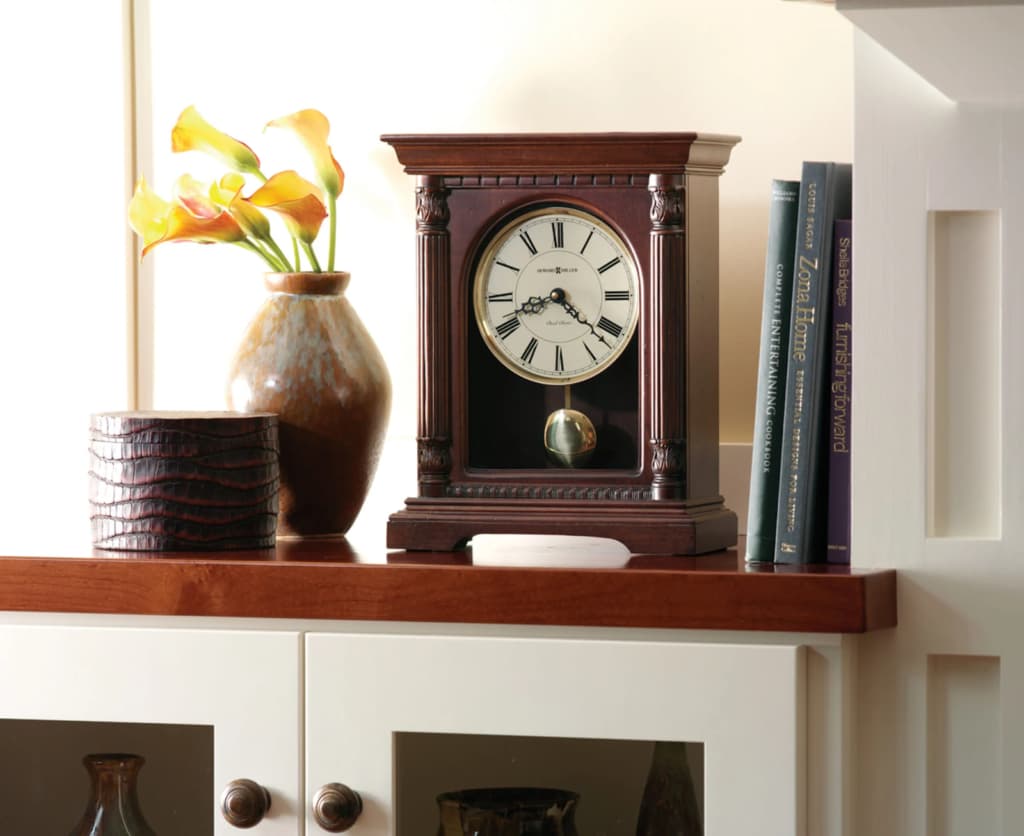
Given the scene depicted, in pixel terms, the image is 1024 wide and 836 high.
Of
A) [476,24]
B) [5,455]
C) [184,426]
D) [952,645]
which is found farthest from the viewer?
[5,455]

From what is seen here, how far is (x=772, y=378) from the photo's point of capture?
109 centimetres

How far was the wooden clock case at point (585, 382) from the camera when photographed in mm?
1120

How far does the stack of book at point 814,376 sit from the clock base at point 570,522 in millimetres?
58

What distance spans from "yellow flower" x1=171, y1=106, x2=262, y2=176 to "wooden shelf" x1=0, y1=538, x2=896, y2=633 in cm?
39

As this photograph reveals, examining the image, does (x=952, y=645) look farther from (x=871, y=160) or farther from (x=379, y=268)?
(x=379, y=268)

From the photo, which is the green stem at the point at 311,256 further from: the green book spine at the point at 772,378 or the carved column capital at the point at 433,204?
the green book spine at the point at 772,378

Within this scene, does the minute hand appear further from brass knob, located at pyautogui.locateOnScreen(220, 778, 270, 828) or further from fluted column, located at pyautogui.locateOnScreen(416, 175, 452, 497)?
brass knob, located at pyautogui.locateOnScreen(220, 778, 270, 828)

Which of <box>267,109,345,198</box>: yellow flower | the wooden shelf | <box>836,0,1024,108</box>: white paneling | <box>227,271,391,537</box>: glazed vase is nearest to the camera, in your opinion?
<box>836,0,1024,108</box>: white paneling

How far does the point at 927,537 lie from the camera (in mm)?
1007

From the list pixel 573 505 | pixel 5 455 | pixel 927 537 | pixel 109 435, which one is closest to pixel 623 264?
pixel 573 505

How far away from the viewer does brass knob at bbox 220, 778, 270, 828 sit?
106 cm

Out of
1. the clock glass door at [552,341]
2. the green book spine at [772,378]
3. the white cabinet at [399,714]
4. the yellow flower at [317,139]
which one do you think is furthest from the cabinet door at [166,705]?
the yellow flower at [317,139]

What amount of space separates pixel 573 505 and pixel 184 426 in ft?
0.97

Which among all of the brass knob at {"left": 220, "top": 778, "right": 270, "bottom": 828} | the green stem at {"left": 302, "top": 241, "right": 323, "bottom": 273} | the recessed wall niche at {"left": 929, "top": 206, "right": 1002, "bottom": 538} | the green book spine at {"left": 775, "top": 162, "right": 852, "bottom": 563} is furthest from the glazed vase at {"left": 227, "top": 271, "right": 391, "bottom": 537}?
the recessed wall niche at {"left": 929, "top": 206, "right": 1002, "bottom": 538}
